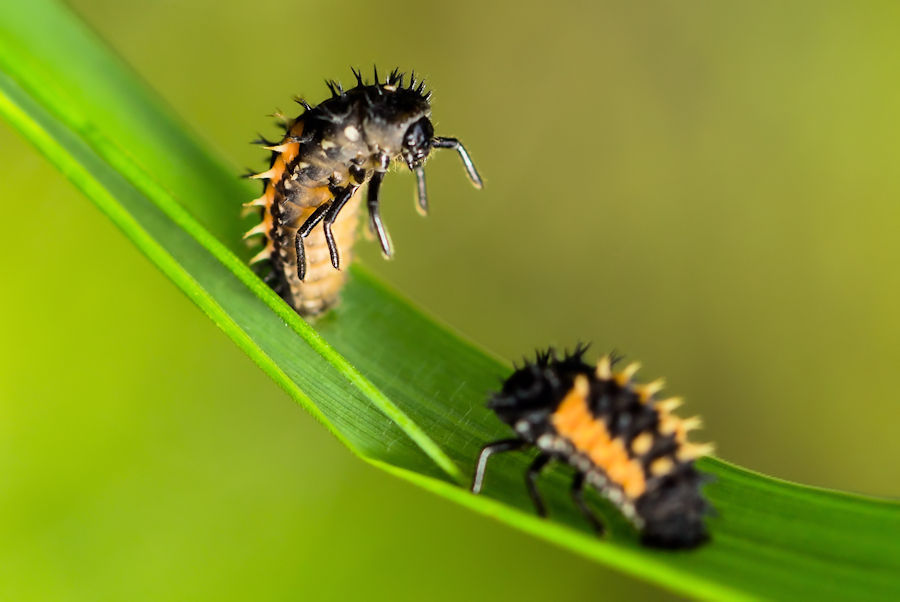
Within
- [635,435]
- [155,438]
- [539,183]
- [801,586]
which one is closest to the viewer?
[801,586]

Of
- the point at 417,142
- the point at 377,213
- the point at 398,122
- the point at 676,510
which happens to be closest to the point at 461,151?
the point at 417,142

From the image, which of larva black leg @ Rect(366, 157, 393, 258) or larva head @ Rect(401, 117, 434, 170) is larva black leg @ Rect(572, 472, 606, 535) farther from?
larva head @ Rect(401, 117, 434, 170)

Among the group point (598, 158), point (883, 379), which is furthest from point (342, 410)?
point (883, 379)

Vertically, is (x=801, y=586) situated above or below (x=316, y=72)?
below

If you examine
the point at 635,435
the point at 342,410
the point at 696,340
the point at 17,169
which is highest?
the point at 696,340

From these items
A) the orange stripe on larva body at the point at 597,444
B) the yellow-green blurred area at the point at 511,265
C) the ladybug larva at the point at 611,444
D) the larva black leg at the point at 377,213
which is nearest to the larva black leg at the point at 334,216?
the larva black leg at the point at 377,213

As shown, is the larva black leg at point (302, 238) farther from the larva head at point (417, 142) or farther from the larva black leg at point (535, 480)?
the larva black leg at point (535, 480)

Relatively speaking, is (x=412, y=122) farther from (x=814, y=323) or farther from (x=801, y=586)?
(x=814, y=323)
